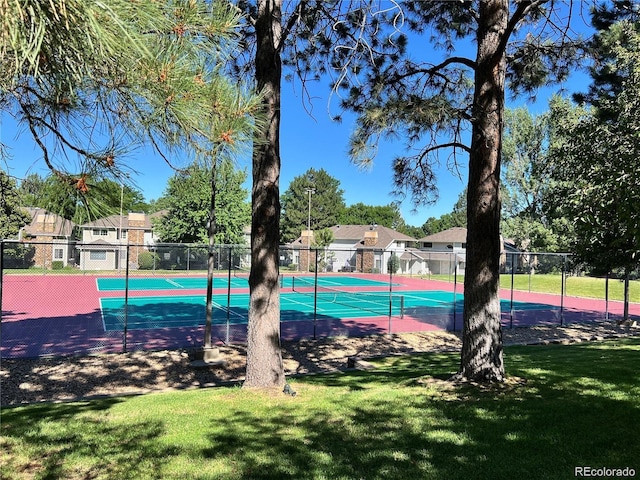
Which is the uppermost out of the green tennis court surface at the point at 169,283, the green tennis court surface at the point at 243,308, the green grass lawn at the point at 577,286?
the green grass lawn at the point at 577,286

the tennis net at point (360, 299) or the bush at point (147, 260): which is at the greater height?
the bush at point (147, 260)

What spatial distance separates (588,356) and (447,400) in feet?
15.9

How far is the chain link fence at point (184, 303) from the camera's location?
38.1 feet

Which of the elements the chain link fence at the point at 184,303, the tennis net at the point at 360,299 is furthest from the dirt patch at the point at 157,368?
the tennis net at the point at 360,299

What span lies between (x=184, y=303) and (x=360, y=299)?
9.13 metres

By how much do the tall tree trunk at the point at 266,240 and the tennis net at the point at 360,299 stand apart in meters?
12.0

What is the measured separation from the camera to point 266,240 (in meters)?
5.80

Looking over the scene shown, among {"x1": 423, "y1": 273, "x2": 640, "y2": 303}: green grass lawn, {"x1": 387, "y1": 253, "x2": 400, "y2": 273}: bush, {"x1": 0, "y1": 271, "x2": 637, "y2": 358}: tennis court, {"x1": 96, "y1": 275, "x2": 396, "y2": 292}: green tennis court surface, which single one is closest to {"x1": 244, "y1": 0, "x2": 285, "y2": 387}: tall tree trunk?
{"x1": 0, "y1": 271, "x2": 637, "y2": 358}: tennis court

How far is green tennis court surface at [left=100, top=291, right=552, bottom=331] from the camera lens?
15.4 meters

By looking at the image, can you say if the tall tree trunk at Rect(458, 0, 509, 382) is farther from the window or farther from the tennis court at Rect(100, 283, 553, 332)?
the window

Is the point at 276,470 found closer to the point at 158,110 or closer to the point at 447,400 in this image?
the point at 447,400

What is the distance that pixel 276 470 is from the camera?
316 centimetres

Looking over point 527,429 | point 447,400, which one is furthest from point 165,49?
point 447,400

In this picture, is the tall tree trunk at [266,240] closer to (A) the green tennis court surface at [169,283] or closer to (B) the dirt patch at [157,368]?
(B) the dirt patch at [157,368]
